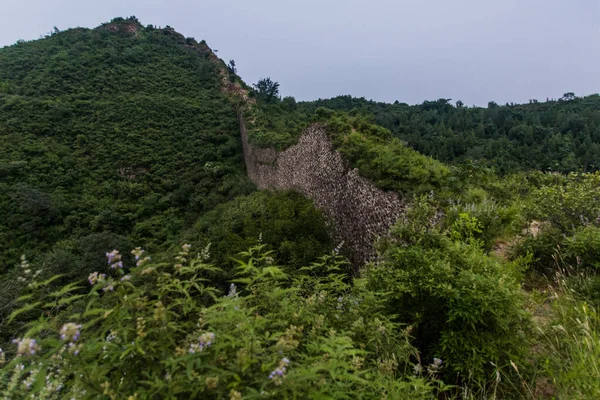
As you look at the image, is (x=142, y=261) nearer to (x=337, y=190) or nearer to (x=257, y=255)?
(x=257, y=255)

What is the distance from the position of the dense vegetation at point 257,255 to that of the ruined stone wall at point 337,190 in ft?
1.57

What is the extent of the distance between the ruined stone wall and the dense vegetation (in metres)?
0.48

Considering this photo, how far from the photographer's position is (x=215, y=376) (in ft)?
4.06

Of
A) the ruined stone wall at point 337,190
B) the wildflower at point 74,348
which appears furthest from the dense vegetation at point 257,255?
the ruined stone wall at point 337,190

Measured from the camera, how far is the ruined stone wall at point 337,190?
269 inches

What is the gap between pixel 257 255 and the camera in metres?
3.51

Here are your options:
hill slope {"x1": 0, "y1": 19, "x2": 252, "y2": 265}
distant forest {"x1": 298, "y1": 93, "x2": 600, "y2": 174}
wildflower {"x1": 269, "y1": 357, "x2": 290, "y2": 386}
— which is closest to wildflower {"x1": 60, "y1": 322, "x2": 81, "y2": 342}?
wildflower {"x1": 269, "y1": 357, "x2": 290, "y2": 386}

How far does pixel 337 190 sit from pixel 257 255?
632 cm

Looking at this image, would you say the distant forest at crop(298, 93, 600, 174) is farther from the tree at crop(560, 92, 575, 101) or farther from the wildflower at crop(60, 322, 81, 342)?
the wildflower at crop(60, 322, 81, 342)

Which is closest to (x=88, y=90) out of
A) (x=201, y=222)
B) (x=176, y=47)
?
(x=176, y=47)

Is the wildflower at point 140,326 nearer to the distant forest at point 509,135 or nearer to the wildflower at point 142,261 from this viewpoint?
the wildflower at point 142,261

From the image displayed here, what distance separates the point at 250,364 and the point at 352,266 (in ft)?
22.8

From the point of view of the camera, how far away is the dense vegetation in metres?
1.34

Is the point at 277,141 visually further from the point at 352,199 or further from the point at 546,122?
the point at 546,122
